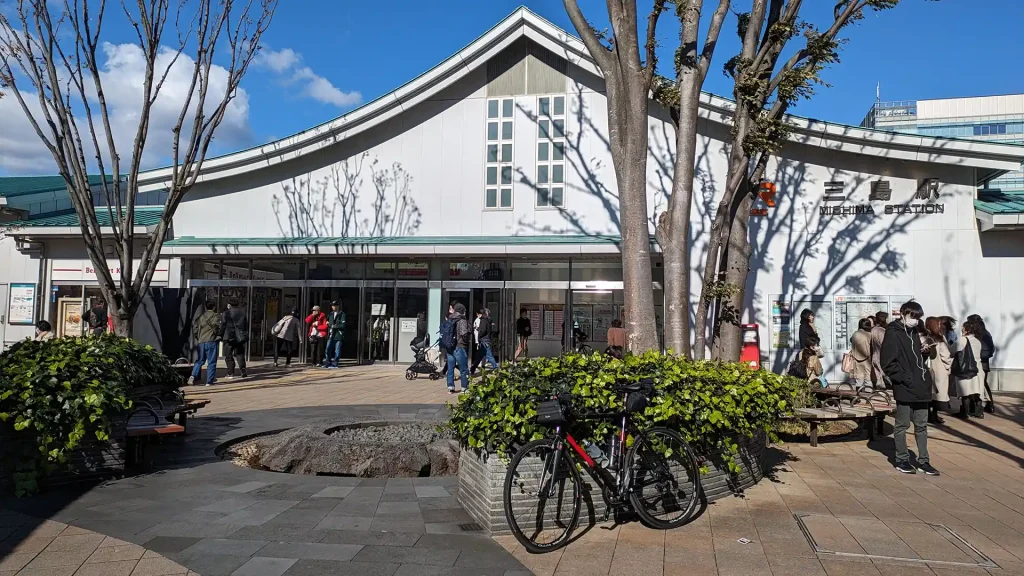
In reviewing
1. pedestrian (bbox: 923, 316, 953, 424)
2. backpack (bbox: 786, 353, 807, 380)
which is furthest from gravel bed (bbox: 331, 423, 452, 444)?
pedestrian (bbox: 923, 316, 953, 424)

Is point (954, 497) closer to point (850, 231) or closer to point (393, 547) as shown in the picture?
point (393, 547)

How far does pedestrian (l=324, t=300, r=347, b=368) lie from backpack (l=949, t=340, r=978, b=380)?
529 inches

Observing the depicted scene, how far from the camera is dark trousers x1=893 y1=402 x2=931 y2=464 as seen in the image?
7508 millimetres

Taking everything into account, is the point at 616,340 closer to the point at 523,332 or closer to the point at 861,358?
the point at 523,332

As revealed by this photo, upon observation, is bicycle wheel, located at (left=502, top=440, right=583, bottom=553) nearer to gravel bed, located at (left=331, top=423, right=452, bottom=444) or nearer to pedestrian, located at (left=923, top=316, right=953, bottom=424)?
gravel bed, located at (left=331, top=423, right=452, bottom=444)

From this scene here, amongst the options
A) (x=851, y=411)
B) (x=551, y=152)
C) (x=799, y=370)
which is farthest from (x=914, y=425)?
(x=551, y=152)

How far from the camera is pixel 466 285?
1962 centimetres

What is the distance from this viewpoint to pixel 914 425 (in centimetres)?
754

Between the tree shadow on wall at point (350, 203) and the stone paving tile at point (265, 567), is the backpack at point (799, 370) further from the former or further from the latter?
the tree shadow on wall at point (350, 203)

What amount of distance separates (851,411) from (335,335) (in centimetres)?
1306

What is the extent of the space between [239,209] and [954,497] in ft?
61.2

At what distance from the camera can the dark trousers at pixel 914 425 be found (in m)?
7.51

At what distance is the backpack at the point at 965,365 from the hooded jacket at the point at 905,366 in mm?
4991

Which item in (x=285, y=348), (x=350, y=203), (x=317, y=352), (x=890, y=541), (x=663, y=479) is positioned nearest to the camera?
(x=890, y=541)
